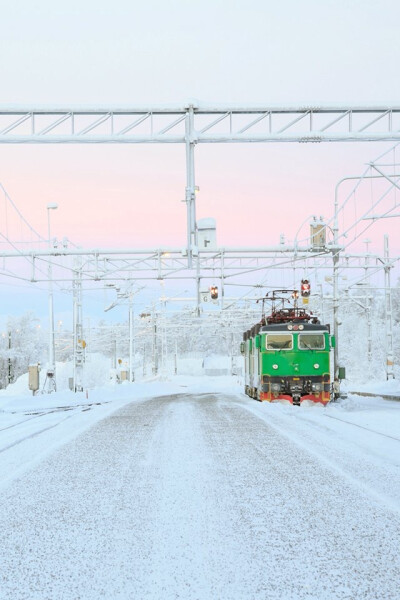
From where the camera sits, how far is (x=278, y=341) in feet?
85.6

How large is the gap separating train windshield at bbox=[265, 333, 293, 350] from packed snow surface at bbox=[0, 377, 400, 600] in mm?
12589

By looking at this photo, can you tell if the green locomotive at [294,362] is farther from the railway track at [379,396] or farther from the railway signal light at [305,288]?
the railway signal light at [305,288]

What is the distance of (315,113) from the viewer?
19.0 metres

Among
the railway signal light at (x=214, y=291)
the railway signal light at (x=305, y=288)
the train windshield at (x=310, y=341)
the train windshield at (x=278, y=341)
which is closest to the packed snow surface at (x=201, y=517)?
the train windshield at (x=278, y=341)

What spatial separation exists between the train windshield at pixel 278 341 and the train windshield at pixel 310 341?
18.2 inches

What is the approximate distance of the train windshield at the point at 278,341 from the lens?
26.0 meters

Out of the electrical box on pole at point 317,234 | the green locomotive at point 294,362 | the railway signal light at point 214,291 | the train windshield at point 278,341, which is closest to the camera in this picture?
the green locomotive at point 294,362

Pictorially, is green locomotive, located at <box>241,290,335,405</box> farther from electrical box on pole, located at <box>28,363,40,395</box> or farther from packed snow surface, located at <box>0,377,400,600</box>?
electrical box on pole, located at <box>28,363,40,395</box>

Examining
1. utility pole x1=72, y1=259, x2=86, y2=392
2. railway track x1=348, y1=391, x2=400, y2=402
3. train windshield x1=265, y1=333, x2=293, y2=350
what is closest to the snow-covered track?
railway track x1=348, y1=391, x2=400, y2=402

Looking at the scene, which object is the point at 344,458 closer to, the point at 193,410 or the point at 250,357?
the point at 193,410

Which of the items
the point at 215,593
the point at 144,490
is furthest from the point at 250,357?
the point at 215,593

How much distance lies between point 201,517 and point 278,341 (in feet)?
65.0

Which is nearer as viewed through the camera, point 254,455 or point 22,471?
point 22,471

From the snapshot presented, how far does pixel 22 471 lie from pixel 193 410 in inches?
466
